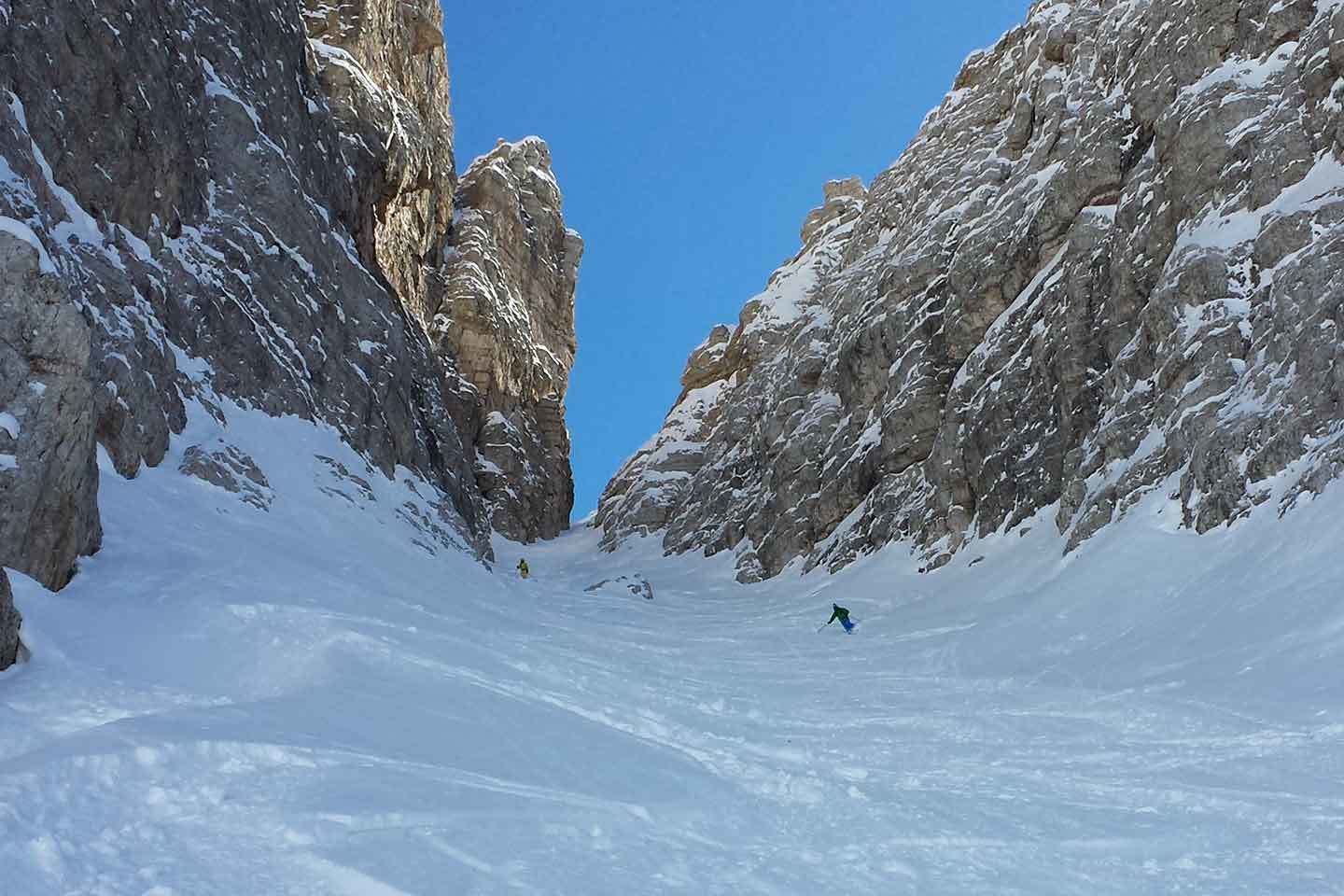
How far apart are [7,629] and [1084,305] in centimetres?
2958

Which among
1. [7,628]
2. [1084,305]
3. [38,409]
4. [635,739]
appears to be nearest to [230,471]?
[38,409]

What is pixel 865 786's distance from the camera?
807 centimetres

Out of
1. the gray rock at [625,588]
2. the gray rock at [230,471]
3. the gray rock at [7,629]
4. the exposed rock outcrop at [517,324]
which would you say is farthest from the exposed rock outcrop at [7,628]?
the exposed rock outcrop at [517,324]

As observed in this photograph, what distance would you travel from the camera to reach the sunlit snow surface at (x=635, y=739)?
17.9 ft

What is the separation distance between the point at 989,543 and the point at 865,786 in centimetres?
2327

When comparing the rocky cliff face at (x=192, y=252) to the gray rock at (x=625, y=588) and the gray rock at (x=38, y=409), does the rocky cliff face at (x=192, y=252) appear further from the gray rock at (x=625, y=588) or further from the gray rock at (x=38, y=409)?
the gray rock at (x=625, y=588)

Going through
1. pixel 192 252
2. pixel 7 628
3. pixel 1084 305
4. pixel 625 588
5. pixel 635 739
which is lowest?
pixel 635 739

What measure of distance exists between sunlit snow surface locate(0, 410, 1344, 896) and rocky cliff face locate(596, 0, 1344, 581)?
14.4 feet

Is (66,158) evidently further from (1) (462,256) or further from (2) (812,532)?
(1) (462,256)

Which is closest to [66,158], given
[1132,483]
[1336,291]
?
[1132,483]

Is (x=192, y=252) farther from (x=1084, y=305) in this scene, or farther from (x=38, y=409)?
(x=1084, y=305)

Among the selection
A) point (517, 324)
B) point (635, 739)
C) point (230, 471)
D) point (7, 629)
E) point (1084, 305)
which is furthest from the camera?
point (517, 324)

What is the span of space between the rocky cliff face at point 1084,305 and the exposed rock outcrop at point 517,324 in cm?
2241

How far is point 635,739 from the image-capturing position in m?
9.16
